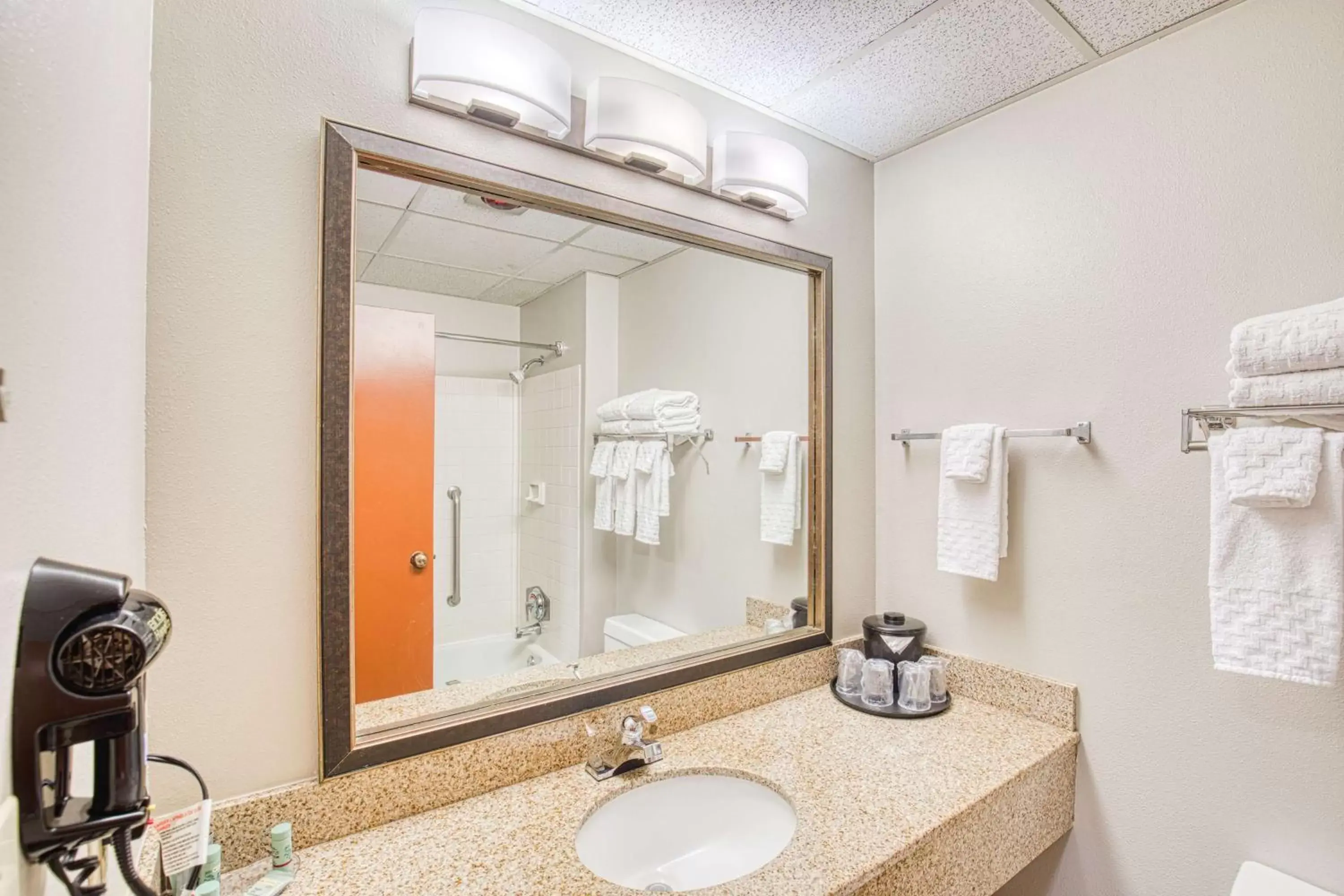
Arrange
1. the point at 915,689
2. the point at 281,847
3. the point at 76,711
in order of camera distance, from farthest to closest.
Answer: the point at 915,689, the point at 281,847, the point at 76,711

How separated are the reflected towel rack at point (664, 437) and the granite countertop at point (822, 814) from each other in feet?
2.17

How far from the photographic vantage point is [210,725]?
35.7 inches

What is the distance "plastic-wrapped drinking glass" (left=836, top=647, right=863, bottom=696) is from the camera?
5.25 feet

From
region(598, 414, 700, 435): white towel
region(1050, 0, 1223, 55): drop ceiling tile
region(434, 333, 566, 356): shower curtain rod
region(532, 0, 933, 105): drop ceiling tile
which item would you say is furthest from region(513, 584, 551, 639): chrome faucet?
region(1050, 0, 1223, 55): drop ceiling tile

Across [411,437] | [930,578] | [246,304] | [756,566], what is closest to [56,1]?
[246,304]

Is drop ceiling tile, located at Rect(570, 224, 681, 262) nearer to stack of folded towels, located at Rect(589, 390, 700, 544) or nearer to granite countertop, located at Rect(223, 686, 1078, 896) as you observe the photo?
stack of folded towels, located at Rect(589, 390, 700, 544)

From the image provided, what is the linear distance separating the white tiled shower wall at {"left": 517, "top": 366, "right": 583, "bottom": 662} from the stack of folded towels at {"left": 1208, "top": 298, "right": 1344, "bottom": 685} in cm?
117

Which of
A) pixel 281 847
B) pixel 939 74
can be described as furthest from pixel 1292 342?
pixel 281 847

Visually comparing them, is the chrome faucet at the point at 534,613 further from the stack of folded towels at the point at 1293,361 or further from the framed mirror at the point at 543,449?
the stack of folded towels at the point at 1293,361

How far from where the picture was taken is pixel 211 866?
2.79ft

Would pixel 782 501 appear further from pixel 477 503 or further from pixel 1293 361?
pixel 1293 361

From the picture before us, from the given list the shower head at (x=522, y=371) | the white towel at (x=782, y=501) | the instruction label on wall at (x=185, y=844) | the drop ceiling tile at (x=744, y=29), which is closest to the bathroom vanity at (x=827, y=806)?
the instruction label on wall at (x=185, y=844)

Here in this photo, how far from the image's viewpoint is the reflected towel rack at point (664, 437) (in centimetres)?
139

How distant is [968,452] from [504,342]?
109cm
